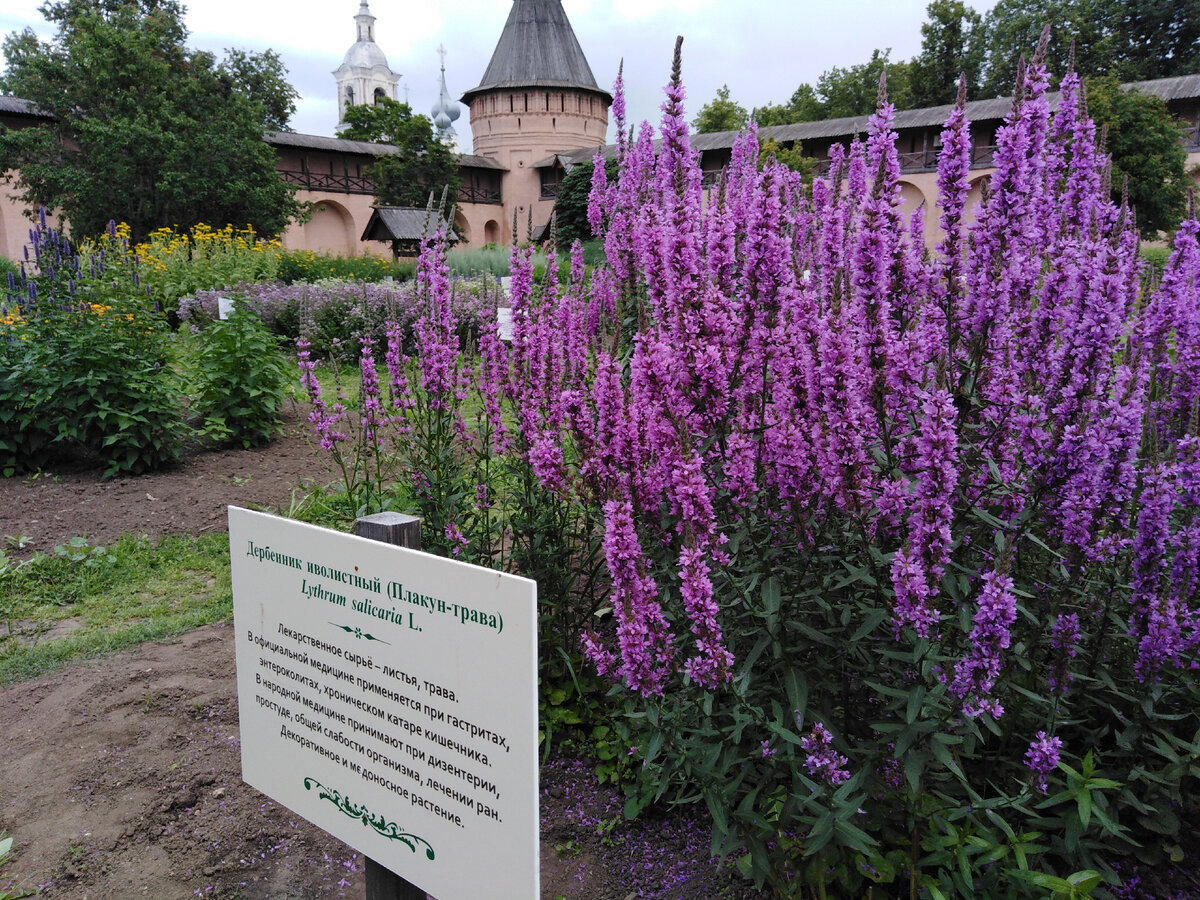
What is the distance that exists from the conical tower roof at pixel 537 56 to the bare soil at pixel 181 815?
51.6 meters

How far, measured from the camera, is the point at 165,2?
38.3 meters

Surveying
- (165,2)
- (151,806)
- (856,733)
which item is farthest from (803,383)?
(165,2)

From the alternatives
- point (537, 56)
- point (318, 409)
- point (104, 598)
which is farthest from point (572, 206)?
point (537, 56)

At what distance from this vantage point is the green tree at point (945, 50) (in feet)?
144

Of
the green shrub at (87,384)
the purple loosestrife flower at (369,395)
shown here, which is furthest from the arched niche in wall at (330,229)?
the purple loosestrife flower at (369,395)

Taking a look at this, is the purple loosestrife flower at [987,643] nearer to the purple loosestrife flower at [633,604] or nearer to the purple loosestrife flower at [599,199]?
the purple loosestrife flower at [633,604]

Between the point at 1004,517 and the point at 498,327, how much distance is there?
2562 millimetres

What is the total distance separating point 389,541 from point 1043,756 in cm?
181

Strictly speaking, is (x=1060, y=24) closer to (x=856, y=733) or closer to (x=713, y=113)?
(x=713, y=113)

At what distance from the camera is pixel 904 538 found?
2197 millimetres

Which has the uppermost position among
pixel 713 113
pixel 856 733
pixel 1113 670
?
pixel 713 113

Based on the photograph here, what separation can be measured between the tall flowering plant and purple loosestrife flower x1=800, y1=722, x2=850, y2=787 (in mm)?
17

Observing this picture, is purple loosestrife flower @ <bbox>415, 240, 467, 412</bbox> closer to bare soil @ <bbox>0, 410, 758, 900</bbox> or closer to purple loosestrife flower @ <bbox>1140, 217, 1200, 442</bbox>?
bare soil @ <bbox>0, 410, 758, 900</bbox>

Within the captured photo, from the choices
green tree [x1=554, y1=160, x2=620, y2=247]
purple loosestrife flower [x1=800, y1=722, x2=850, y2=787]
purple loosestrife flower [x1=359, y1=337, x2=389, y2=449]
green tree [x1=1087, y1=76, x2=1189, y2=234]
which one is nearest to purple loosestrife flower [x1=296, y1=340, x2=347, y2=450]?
purple loosestrife flower [x1=359, y1=337, x2=389, y2=449]
